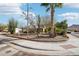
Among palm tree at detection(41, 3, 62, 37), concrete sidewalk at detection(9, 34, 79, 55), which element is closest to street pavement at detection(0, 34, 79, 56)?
concrete sidewalk at detection(9, 34, 79, 55)

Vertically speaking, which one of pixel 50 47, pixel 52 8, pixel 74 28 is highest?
pixel 52 8

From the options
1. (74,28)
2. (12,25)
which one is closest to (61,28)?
(74,28)

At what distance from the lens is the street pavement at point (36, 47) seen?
6.82ft

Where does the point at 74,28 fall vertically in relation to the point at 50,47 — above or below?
above

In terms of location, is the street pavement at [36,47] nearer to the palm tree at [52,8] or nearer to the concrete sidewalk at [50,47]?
the concrete sidewalk at [50,47]

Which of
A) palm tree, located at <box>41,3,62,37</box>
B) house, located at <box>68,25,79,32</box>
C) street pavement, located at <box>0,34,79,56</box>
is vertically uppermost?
palm tree, located at <box>41,3,62,37</box>

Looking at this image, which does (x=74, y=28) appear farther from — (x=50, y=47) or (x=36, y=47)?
(x=36, y=47)

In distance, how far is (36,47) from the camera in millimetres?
2096

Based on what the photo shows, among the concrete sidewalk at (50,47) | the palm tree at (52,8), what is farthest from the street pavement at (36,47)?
the palm tree at (52,8)

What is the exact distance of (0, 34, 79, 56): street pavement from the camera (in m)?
2.08

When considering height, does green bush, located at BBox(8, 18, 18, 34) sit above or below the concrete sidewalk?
above

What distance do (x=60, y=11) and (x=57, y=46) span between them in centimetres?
34

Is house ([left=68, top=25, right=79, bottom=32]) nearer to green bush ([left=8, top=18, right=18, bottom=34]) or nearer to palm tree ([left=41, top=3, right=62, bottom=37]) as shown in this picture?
palm tree ([left=41, top=3, right=62, bottom=37])

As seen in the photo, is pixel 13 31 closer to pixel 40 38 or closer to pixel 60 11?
pixel 40 38
